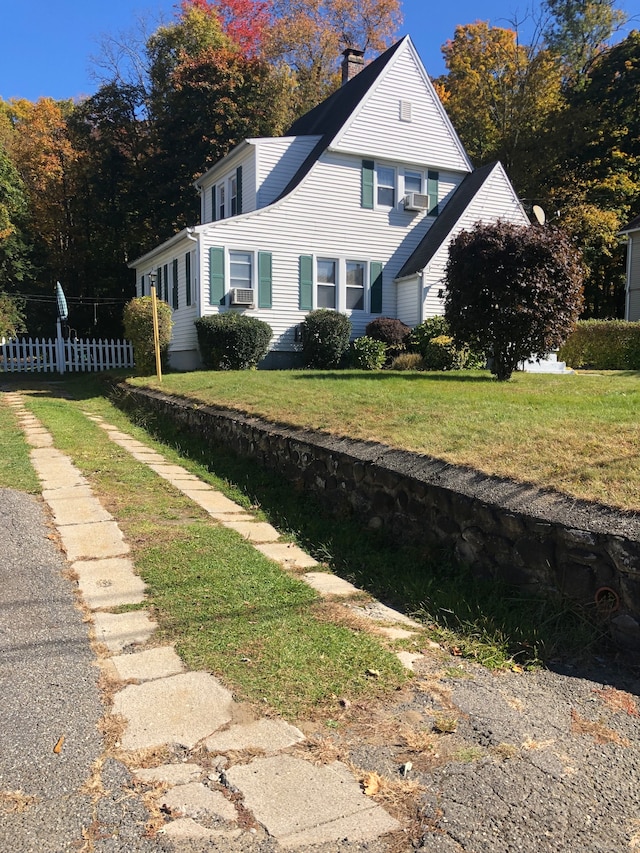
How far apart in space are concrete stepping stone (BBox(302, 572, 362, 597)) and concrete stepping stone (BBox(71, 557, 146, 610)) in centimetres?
111

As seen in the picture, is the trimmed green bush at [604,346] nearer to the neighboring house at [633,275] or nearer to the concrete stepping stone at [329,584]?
the neighboring house at [633,275]

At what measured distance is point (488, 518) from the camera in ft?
12.6

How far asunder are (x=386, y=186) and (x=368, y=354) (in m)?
5.70

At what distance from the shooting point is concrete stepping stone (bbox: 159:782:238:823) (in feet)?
6.42

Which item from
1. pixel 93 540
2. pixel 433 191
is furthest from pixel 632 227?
pixel 93 540

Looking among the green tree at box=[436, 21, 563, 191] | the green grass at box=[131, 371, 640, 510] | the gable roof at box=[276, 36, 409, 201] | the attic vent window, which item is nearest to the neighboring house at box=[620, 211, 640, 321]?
the green tree at box=[436, 21, 563, 191]

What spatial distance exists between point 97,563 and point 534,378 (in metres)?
8.79

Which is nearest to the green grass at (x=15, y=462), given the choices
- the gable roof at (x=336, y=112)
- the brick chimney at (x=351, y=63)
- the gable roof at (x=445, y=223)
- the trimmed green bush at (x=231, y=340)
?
the trimmed green bush at (x=231, y=340)

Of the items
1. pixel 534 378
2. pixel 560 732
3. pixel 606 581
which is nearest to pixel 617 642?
pixel 606 581

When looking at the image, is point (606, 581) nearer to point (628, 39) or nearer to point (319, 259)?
point (319, 259)

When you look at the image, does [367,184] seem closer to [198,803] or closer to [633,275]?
[633,275]

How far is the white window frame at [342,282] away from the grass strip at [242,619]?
12.6m

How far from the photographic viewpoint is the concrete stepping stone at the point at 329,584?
396cm

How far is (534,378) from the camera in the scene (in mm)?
10859
